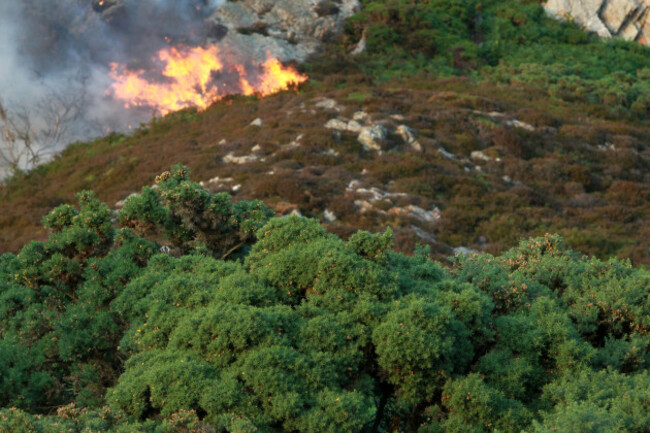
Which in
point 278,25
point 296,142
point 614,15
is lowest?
point 296,142

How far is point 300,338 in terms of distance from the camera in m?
8.43

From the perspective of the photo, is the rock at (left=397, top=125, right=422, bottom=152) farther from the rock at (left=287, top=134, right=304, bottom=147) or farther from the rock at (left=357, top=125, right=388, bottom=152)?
the rock at (left=287, top=134, right=304, bottom=147)

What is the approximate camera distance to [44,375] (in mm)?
9180

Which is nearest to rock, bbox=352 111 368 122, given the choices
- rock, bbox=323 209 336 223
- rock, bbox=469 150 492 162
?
rock, bbox=469 150 492 162

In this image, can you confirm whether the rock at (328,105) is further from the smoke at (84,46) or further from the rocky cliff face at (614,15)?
the rocky cliff face at (614,15)

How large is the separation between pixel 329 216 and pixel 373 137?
877 centimetres

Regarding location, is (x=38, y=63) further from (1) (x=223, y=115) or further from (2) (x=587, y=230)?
(2) (x=587, y=230)

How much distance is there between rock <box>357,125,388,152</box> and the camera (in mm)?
31547

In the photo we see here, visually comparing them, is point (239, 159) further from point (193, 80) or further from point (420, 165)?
point (193, 80)

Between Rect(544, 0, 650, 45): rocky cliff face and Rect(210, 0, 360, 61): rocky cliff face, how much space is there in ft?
71.6

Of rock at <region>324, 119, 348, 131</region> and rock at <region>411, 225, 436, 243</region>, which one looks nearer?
rock at <region>411, 225, 436, 243</region>

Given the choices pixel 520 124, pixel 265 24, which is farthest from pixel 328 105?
pixel 265 24

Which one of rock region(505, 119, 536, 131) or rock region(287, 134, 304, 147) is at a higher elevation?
rock region(505, 119, 536, 131)

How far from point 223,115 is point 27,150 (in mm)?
15008
